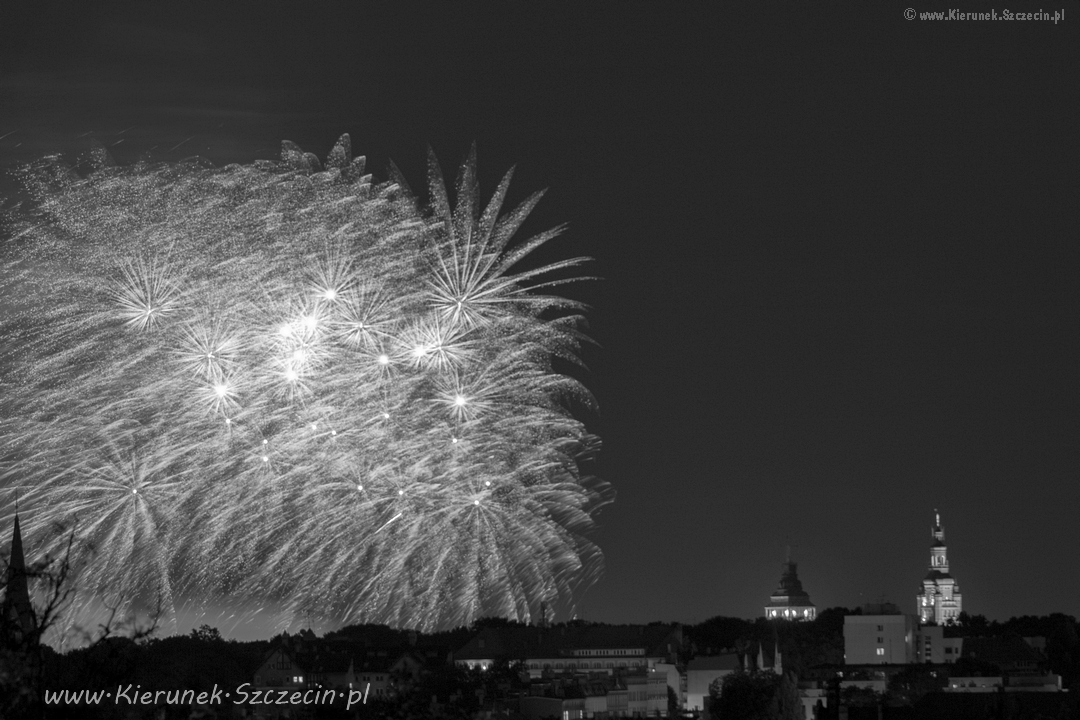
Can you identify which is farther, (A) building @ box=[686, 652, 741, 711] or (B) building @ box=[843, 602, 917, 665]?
(B) building @ box=[843, 602, 917, 665]

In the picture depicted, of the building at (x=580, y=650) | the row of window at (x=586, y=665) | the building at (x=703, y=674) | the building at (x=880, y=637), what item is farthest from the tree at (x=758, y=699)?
the building at (x=880, y=637)

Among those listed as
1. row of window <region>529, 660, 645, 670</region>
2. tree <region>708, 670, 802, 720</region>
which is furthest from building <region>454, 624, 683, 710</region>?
tree <region>708, 670, 802, 720</region>

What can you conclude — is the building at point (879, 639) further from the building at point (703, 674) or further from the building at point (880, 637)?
the building at point (703, 674)

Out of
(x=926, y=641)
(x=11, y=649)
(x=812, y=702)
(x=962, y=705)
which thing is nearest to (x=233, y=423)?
(x=11, y=649)

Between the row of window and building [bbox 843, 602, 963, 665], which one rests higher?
building [bbox 843, 602, 963, 665]

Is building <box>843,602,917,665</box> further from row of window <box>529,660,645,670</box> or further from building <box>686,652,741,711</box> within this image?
row of window <box>529,660,645,670</box>

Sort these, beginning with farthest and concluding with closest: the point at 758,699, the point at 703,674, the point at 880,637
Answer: the point at 880,637 < the point at 703,674 < the point at 758,699

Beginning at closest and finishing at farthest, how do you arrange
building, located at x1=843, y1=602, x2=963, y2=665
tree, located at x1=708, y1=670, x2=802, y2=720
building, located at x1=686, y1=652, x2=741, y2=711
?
tree, located at x1=708, y1=670, x2=802, y2=720
building, located at x1=686, y1=652, x2=741, y2=711
building, located at x1=843, y1=602, x2=963, y2=665

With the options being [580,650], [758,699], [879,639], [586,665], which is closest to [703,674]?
[586,665]

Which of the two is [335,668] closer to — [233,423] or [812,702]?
[812,702]

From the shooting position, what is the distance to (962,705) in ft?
285

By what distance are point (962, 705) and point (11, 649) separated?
7180cm

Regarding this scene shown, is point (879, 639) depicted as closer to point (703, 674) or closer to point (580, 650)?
point (703, 674)

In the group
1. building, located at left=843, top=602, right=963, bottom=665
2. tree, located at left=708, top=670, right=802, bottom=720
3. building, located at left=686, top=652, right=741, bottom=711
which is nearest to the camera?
A: tree, located at left=708, top=670, right=802, bottom=720
